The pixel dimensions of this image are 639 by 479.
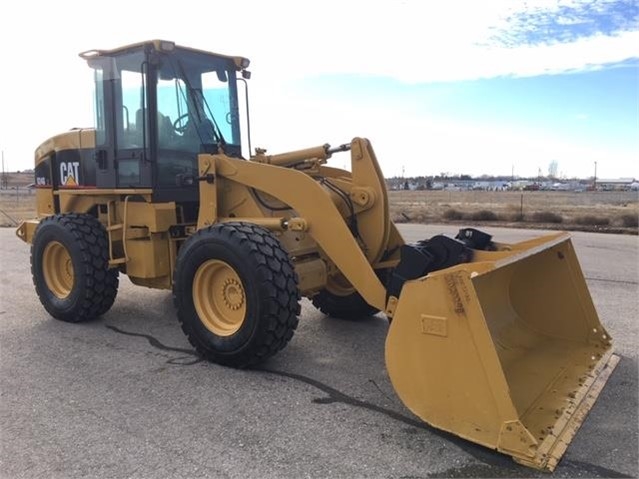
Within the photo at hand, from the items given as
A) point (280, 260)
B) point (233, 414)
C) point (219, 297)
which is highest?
point (280, 260)

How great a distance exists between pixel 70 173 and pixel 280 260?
3.68 m

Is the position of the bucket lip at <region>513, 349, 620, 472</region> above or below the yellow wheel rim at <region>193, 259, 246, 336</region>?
below

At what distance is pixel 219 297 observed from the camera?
502cm

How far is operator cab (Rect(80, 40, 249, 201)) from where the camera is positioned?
5.89m

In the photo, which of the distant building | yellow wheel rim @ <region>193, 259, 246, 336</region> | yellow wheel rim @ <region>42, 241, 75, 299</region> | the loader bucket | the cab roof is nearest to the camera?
the loader bucket

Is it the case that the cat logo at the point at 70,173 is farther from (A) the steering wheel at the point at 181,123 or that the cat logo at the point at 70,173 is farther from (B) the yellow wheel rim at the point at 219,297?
(B) the yellow wheel rim at the point at 219,297

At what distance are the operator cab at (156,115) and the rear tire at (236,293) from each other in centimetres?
133

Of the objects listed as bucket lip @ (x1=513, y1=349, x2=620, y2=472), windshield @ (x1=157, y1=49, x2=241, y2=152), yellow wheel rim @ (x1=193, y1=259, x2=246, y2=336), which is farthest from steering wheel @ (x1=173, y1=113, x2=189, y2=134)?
bucket lip @ (x1=513, y1=349, x2=620, y2=472)

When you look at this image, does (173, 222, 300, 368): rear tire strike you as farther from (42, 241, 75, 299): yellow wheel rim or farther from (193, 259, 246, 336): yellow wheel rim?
(42, 241, 75, 299): yellow wheel rim

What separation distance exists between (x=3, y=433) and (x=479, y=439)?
3005mm

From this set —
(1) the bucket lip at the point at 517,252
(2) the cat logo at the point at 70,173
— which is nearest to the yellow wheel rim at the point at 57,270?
(2) the cat logo at the point at 70,173

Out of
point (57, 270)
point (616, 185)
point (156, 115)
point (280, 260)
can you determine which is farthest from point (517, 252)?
point (616, 185)

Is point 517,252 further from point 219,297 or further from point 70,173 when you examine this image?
point 70,173

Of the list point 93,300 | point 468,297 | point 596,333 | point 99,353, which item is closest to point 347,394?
point 468,297
